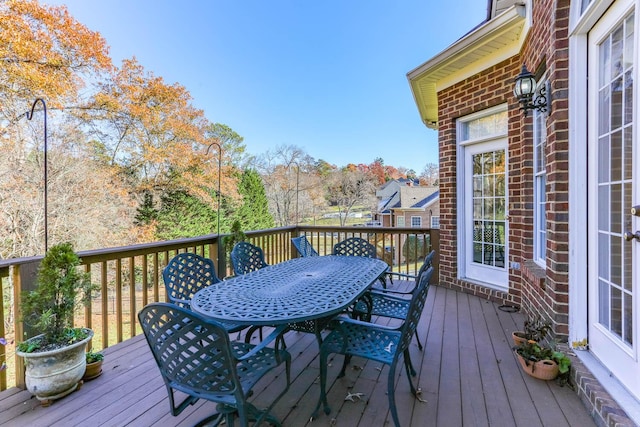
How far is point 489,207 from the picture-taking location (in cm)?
390

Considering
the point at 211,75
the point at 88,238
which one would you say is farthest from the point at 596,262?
the point at 211,75

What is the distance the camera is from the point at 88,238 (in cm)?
806

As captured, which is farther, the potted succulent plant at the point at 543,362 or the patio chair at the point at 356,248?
the patio chair at the point at 356,248

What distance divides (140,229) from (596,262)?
34.4 feet

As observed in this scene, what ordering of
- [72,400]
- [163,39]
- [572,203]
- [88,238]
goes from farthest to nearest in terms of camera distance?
[163,39], [88,238], [572,203], [72,400]

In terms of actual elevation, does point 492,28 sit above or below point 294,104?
below

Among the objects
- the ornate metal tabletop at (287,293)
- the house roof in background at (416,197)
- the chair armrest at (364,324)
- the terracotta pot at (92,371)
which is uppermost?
the house roof in background at (416,197)

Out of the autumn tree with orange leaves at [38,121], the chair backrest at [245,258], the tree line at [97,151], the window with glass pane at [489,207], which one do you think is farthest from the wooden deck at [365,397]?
the autumn tree with orange leaves at [38,121]

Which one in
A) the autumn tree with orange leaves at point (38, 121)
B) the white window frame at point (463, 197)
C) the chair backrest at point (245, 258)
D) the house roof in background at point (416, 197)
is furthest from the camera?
the house roof in background at point (416, 197)

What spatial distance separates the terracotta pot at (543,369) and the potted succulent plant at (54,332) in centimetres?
292

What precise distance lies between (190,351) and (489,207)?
3781 millimetres

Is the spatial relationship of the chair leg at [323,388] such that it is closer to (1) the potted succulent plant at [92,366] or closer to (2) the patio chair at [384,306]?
(2) the patio chair at [384,306]

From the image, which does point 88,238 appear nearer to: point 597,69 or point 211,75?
point 211,75

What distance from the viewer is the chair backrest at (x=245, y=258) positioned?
2959 mm
